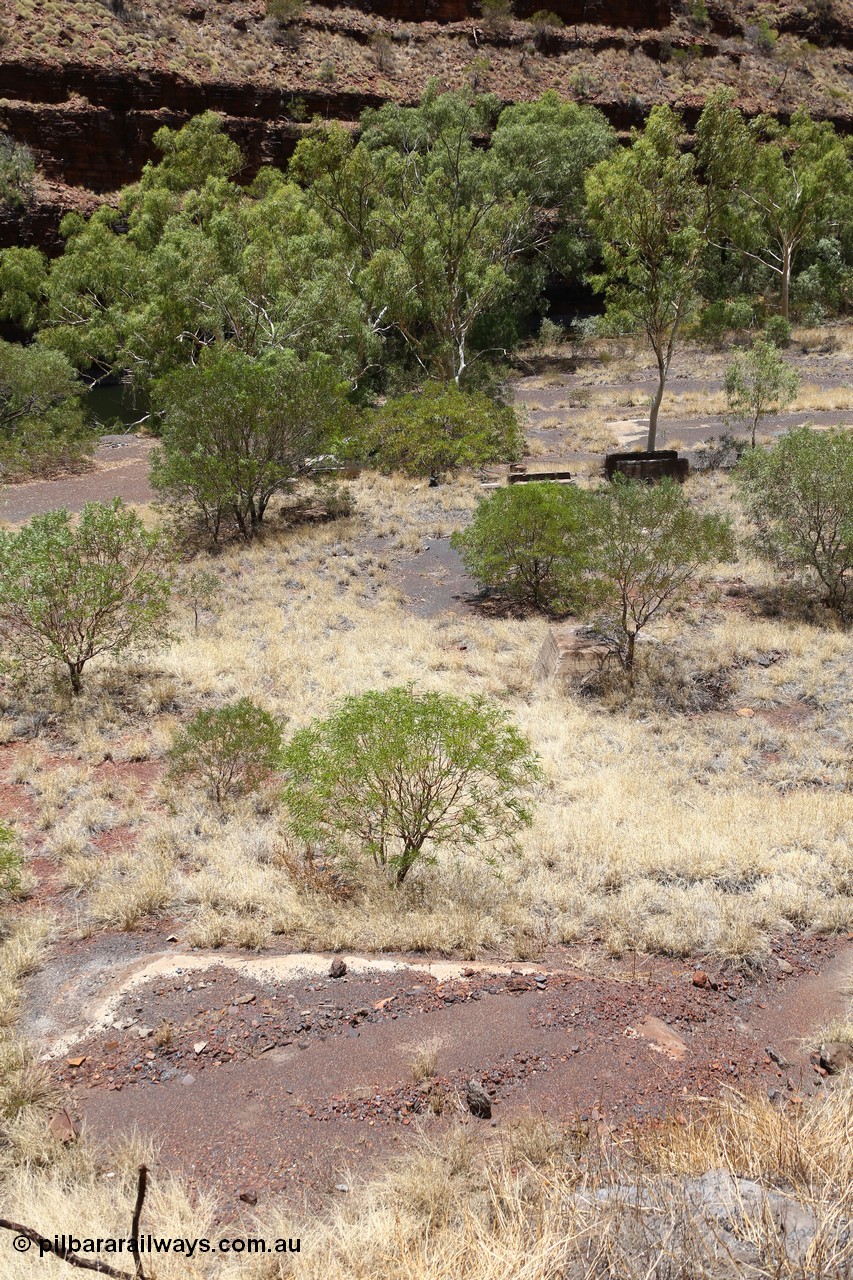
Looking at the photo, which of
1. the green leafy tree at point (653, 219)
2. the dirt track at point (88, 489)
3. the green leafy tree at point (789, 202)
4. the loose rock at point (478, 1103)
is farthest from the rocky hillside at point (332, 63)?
the loose rock at point (478, 1103)

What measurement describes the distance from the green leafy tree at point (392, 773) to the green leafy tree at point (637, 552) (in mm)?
4914

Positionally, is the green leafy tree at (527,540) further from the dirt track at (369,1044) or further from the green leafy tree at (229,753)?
the dirt track at (369,1044)

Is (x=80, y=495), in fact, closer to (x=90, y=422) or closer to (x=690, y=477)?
(x=90, y=422)

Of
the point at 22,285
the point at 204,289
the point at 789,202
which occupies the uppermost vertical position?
the point at 789,202

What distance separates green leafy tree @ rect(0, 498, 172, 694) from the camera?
31.0ft

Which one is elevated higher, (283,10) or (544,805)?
(283,10)

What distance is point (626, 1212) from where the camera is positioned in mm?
2738

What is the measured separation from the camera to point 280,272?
24.7 m

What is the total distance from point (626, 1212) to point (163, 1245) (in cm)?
158

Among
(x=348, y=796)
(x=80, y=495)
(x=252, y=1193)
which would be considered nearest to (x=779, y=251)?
(x=80, y=495)

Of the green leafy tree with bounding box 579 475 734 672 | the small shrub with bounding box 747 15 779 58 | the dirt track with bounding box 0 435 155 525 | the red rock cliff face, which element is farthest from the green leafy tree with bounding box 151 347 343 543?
the small shrub with bounding box 747 15 779 58

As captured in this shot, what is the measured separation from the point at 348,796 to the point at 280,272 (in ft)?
72.0

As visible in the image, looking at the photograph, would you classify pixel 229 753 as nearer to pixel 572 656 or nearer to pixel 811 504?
pixel 572 656

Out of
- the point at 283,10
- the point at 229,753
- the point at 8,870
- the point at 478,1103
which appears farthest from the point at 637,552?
the point at 283,10
